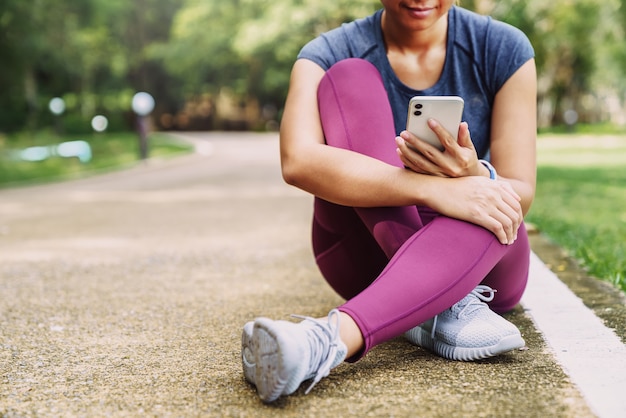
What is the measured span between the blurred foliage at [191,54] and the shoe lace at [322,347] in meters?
11.8

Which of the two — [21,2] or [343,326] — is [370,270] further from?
[21,2]

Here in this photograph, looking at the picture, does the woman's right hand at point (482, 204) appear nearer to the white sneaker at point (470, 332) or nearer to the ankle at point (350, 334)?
the white sneaker at point (470, 332)

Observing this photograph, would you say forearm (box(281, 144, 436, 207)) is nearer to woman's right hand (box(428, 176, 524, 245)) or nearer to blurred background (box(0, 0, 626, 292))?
woman's right hand (box(428, 176, 524, 245))

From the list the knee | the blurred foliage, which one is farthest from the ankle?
the blurred foliage

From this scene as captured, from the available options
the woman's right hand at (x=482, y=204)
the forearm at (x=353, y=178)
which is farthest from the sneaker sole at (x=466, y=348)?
the forearm at (x=353, y=178)

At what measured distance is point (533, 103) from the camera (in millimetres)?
2482

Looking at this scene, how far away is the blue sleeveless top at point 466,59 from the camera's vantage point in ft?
8.16

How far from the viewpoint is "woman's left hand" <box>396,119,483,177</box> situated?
204 cm

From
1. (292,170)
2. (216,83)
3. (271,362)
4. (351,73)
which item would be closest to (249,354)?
(271,362)

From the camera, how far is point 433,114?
1.98m

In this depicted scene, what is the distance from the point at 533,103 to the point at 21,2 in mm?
15350

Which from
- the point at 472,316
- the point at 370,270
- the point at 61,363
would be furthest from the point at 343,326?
the point at 61,363

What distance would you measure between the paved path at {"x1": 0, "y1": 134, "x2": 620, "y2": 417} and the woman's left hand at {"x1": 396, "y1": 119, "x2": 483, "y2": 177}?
1.68 ft

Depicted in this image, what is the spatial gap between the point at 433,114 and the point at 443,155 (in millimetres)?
141
